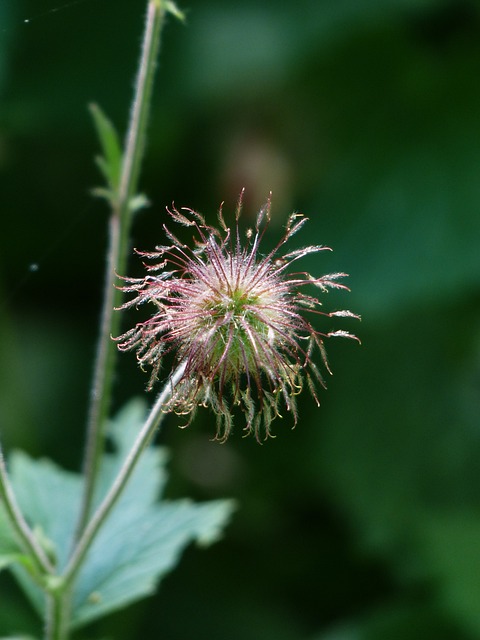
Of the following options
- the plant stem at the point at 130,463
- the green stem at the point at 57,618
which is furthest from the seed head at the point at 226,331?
the green stem at the point at 57,618

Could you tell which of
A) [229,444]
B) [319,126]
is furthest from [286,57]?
[229,444]

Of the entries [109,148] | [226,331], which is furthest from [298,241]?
[226,331]

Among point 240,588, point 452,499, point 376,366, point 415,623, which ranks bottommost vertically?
point 415,623

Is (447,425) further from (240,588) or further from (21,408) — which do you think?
(21,408)

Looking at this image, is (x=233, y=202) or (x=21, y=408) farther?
(x=233, y=202)

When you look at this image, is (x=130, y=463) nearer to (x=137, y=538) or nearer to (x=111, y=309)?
(x=111, y=309)

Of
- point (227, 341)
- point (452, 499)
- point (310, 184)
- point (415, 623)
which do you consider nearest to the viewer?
point (227, 341)
